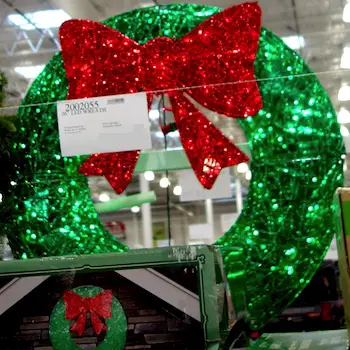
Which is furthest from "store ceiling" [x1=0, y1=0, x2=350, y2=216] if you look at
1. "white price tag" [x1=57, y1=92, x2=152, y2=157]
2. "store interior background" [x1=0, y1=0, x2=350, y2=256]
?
"white price tag" [x1=57, y1=92, x2=152, y2=157]

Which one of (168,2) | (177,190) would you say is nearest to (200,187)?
(177,190)

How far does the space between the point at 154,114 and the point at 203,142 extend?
0.15 m

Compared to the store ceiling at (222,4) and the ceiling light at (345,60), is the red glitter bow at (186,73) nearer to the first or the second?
the store ceiling at (222,4)

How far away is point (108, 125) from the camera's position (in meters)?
1.50

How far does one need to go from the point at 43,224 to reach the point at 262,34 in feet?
2.36

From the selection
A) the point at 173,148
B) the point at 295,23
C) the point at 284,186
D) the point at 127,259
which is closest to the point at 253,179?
the point at 284,186

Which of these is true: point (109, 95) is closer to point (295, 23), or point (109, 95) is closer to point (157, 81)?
point (157, 81)

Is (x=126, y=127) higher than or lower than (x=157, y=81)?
lower

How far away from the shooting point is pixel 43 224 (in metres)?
1.77

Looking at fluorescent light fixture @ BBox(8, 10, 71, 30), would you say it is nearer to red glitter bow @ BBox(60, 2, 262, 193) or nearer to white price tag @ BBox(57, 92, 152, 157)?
red glitter bow @ BBox(60, 2, 262, 193)

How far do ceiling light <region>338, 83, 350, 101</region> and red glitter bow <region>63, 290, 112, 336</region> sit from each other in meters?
1.04

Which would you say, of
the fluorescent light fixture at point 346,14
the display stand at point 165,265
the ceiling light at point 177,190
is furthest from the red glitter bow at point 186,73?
the fluorescent light fixture at point 346,14

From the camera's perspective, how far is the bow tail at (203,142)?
1.72m

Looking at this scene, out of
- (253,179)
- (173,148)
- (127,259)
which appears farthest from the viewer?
(173,148)
